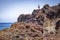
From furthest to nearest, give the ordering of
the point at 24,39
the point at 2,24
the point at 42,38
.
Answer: the point at 2,24
the point at 42,38
the point at 24,39

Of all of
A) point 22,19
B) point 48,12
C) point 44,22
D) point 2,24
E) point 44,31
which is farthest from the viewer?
point 22,19

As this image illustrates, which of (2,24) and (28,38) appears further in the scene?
(2,24)

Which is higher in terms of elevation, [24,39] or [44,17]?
[44,17]

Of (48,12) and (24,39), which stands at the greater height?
(48,12)

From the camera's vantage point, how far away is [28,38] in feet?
14.1

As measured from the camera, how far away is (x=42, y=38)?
452 centimetres

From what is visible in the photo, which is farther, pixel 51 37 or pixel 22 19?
pixel 22 19

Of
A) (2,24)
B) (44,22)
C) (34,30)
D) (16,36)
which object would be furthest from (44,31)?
(2,24)

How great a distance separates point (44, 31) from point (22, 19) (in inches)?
138

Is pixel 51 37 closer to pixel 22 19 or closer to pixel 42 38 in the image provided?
pixel 42 38

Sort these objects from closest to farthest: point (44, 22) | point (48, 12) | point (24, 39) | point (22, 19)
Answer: point (24, 39) < point (44, 22) < point (48, 12) < point (22, 19)

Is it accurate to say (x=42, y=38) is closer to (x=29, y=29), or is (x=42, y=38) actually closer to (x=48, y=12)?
(x=29, y=29)

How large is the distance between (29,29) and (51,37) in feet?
2.68

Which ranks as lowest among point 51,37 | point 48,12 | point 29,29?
point 51,37
